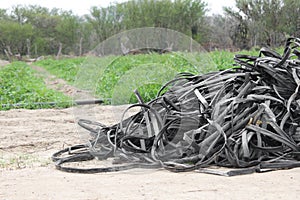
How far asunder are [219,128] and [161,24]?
36270mm

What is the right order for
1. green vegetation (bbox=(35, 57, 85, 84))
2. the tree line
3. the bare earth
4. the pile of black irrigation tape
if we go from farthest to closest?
the tree line < green vegetation (bbox=(35, 57, 85, 84)) < the pile of black irrigation tape < the bare earth

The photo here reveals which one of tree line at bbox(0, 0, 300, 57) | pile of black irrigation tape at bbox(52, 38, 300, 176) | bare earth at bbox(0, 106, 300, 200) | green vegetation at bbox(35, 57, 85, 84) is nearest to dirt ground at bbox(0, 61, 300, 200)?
bare earth at bbox(0, 106, 300, 200)

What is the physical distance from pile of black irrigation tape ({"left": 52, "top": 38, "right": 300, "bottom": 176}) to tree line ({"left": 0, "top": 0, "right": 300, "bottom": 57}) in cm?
2080

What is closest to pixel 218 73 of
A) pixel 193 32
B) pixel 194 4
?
pixel 193 32

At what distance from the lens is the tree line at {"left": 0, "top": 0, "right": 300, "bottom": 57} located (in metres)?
28.4

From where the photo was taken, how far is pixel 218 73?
3.78 meters

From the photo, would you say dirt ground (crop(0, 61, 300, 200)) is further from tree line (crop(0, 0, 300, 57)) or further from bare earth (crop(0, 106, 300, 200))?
tree line (crop(0, 0, 300, 57))

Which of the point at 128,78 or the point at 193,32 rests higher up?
the point at 193,32

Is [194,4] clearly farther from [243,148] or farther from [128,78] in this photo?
[243,148]

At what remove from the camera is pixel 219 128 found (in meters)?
3.11

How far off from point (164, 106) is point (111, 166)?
630 millimetres

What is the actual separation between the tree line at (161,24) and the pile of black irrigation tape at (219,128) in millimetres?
20804

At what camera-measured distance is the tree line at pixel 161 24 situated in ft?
93.2

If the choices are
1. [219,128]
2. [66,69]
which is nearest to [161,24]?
[66,69]
